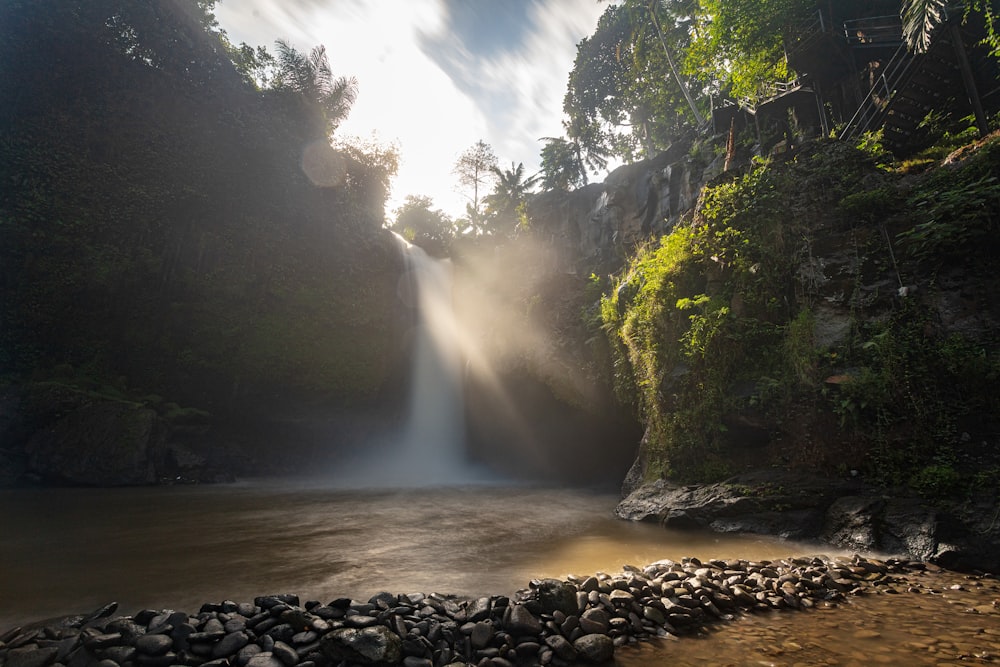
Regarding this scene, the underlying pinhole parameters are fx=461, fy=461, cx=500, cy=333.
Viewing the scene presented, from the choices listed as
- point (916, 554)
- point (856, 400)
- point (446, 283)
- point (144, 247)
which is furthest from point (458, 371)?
point (916, 554)

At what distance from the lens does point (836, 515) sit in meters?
6.42

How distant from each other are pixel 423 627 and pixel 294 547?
3.87m

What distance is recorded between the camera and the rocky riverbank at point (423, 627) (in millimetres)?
3203

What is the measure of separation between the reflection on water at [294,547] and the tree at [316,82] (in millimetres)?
20832

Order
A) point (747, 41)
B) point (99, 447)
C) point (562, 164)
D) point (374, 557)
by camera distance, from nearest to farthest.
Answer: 1. point (374, 557)
2. point (99, 447)
3. point (747, 41)
4. point (562, 164)

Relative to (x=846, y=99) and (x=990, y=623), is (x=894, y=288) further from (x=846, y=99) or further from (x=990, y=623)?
(x=846, y=99)

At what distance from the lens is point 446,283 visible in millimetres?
25094

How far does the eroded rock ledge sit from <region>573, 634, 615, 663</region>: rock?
445 centimetres

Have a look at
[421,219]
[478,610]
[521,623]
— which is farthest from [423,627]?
[421,219]

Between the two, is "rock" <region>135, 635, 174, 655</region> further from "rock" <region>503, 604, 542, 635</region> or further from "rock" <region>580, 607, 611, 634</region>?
"rock" <region>580, 607, 611, 634</region>

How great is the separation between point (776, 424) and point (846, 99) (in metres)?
17.8

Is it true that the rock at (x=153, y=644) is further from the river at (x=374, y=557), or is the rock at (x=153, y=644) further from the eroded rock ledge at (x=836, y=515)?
the eroded rock ledge at (x=836, y=515)

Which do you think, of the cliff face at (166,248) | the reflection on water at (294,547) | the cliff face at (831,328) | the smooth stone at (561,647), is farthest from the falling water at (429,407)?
the smooth stone at (561,647)

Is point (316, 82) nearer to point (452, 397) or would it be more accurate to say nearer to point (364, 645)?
point (452, 397)
